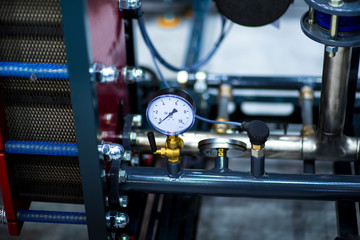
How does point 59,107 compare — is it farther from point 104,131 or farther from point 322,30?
point 322,30

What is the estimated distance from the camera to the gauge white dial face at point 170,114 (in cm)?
140

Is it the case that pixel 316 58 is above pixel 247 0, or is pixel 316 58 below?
below

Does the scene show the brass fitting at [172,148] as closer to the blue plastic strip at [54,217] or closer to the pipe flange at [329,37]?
the blue plastic strip at [54,217]

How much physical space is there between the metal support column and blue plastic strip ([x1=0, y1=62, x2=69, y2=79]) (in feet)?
0.34

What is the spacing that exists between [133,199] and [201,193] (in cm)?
37

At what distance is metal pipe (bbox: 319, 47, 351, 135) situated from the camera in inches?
60.1

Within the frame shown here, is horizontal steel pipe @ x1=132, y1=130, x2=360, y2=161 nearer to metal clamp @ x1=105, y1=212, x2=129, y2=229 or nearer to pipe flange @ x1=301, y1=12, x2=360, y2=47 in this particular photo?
metal clamp @ x1=105, y1=212, x2=129, y2=229

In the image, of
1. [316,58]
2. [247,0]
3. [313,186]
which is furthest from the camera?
[316,58]

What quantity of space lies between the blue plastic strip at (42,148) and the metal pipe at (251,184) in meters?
0.19

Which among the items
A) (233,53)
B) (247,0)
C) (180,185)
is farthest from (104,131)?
(233,53)

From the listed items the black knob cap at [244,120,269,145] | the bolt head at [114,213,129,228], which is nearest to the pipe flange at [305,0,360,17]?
the black knob cap at [244,120,269,145]

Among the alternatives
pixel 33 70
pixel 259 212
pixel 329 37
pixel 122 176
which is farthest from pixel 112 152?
pixel 259 212

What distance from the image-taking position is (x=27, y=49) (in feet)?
4.49

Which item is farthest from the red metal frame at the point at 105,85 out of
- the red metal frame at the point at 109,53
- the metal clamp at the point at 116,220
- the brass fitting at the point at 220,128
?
the brass fitting at the point at 220,128
